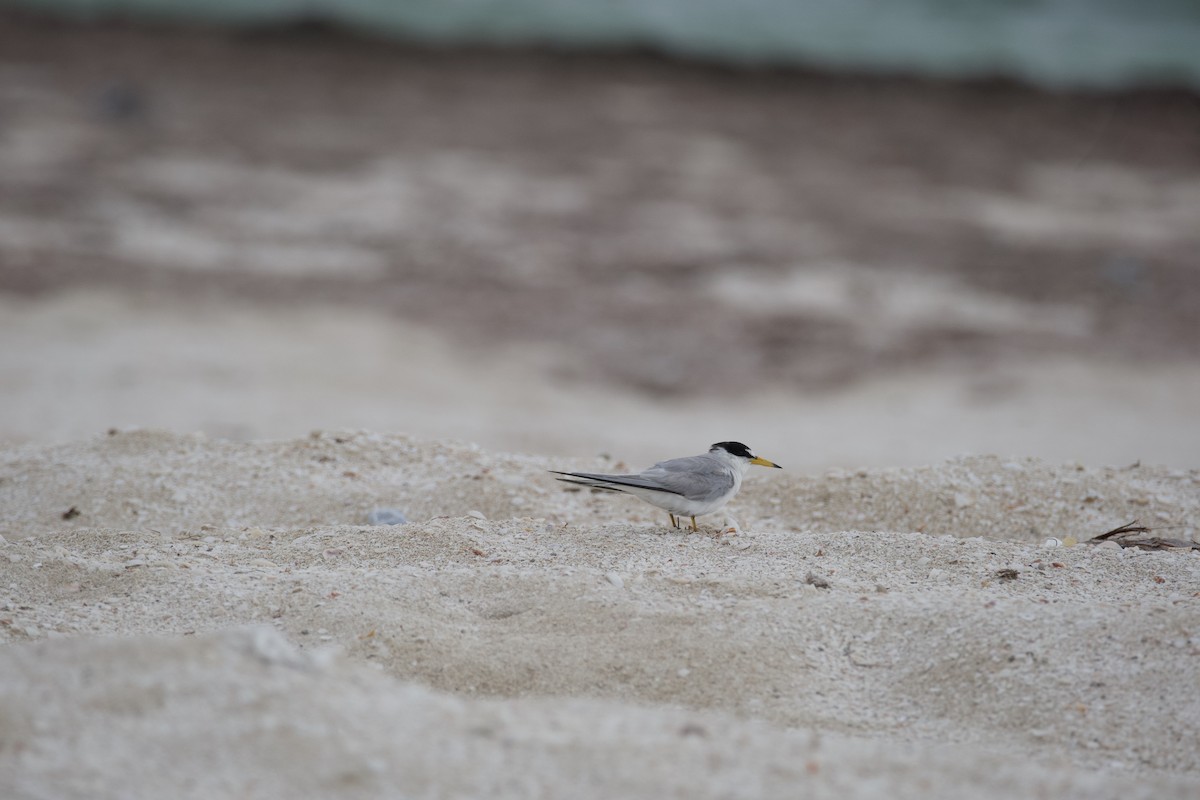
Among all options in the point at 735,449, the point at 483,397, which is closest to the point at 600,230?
the point at 483,397

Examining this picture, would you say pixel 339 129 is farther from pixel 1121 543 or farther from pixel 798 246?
pixel 1121 543

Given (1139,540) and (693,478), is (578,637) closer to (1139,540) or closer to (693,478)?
(693,478)

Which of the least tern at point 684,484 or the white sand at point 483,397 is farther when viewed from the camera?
the white sand at point 483,397

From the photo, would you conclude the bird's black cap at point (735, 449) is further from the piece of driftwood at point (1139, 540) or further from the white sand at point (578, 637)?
the piece of driftwood at point (1139, 540)

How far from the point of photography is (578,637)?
3.27 metres

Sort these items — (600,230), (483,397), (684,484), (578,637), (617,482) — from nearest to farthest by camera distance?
(578,637)
(617,482)
(684,484)
(483,397)
(600,230)

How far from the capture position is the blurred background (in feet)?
30.0

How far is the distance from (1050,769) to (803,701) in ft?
2.07

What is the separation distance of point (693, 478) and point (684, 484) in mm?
51

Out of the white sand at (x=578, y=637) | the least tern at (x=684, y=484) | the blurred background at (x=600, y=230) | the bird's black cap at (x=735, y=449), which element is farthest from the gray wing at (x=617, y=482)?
the blurred background at (x=600, y=230)

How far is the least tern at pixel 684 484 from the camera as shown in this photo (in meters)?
3.89

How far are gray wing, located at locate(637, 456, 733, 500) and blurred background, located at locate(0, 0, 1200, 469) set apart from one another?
332cm

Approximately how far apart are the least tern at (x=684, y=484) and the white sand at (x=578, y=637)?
14 centimetres

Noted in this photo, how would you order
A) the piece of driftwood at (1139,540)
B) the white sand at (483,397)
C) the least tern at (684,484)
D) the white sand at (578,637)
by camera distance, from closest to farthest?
1. the white sand at (578,637)
2. the least tern at (684,484)
3. the piece of driftwood at (1139,540)
4. the white sand at (483,397)
